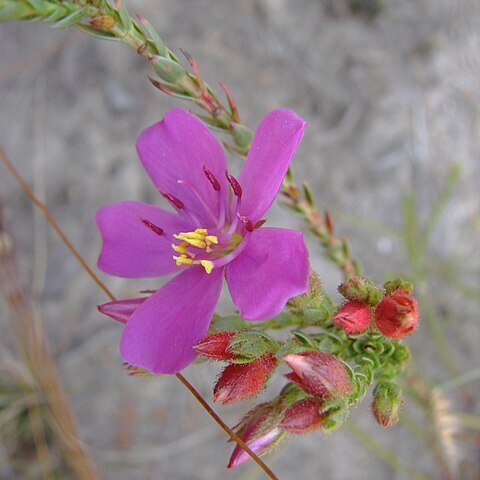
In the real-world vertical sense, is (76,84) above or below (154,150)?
below

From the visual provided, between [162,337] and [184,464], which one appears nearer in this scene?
[162,337]

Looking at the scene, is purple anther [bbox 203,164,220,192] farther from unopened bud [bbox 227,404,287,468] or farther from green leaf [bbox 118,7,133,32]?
unopened bud [bbox 227,404,287,468]

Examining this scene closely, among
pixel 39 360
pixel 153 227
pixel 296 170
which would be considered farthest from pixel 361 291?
pixel 39 360

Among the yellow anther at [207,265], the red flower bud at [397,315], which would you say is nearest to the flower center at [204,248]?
the yellow anther at [207,265]

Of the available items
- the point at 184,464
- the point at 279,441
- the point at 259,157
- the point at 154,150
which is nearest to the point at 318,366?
the point at 279,441

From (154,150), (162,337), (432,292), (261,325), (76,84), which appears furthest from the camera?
(76,84)

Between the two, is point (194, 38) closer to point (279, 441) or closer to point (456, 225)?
point (456, 225)
